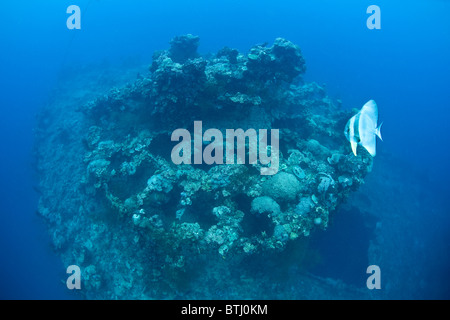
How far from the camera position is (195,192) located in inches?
278

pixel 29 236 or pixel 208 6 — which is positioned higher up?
pixel 208 6

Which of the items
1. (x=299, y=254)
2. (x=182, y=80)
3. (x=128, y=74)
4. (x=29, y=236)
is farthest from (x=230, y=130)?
(x=128, y=74)

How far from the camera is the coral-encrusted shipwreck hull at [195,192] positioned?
6672 mm

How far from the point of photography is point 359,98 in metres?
25.0

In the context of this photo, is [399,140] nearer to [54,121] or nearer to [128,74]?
[128,74]

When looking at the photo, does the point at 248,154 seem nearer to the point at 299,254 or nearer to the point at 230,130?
the point at 230,130

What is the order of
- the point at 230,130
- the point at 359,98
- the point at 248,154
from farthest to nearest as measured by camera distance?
the point at 359,98 < the point at 230,130 < the point at 248,154

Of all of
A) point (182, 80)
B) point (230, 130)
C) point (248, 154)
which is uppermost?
point (182, 80)

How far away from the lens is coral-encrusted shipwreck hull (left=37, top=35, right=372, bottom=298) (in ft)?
21.9

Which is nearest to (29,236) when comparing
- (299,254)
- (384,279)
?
(299,254)

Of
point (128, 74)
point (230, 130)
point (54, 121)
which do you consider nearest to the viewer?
point (230, 130)

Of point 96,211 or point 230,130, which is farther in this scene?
point 96,211

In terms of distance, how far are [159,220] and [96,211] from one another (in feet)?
12.7

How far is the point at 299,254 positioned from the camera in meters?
7.84
